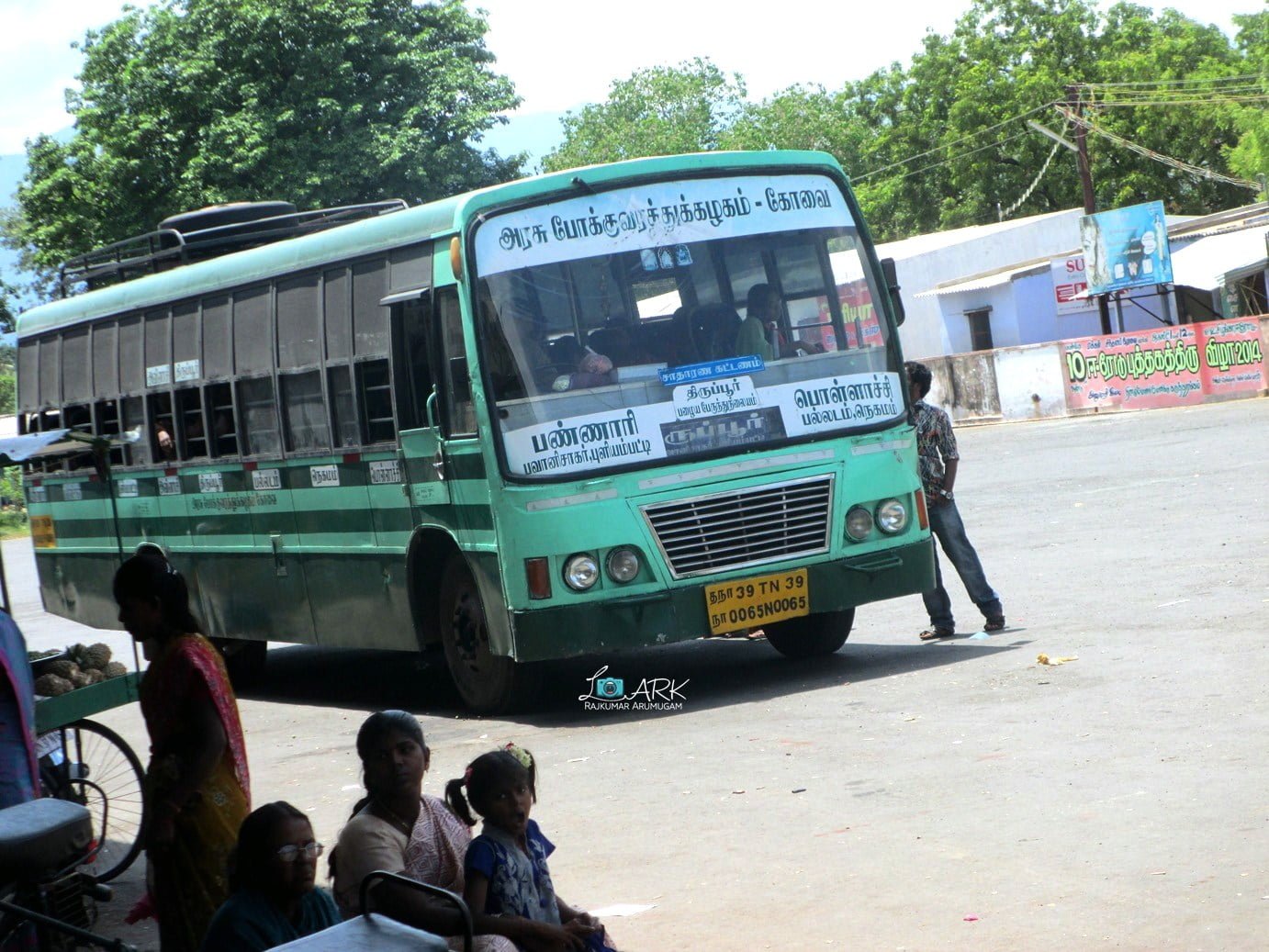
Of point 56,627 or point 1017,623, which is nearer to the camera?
point 1017,623

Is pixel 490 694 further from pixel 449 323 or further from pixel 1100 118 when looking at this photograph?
pixel 1100 118

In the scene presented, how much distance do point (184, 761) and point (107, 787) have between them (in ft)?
11.0

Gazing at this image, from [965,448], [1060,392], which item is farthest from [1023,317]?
[965,448]

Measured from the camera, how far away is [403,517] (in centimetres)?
1110

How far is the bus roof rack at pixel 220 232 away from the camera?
15.2m

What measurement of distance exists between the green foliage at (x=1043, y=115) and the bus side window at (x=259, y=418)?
185 feet

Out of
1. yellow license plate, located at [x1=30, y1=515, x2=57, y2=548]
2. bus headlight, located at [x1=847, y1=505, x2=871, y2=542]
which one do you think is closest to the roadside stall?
bus headlight, located at [x1=847, y1=505, x2=871, y2=542]

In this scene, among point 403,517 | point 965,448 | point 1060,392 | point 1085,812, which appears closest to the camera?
point 1085,812

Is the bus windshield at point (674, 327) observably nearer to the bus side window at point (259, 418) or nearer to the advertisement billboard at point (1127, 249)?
the bus side window at point (259, 418)

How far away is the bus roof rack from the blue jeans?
5387mm

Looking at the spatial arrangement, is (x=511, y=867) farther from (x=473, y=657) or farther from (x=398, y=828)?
(x=473, y=657)

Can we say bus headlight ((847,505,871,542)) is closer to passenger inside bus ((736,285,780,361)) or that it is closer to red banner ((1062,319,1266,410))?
passenger inside bus ((736,285,780,361))

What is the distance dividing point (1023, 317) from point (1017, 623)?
42.4 meters

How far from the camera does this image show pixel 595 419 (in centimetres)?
989
